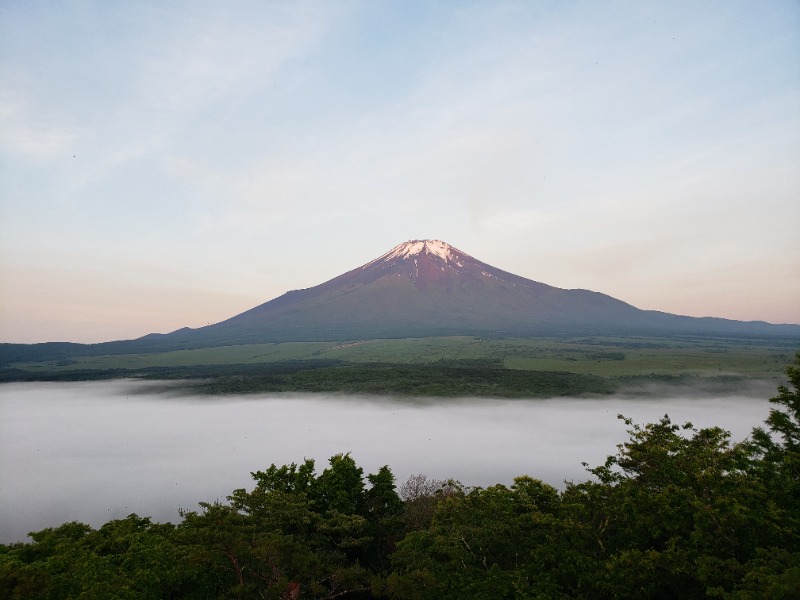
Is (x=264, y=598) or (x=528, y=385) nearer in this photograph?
(x=264, y=598)

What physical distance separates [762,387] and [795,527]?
→ 173 meters

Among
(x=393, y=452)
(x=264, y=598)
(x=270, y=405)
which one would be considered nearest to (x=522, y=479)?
(x=264, y=598)

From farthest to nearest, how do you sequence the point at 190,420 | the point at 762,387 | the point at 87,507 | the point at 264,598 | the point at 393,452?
1. the point at 762,387
2. the point at 190,420
3. the point at 393,452
4. the point at 87,507
5. the point at 264,598

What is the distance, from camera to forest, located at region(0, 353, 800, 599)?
1716 cm

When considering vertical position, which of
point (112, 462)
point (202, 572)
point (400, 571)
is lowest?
point (112, 462)

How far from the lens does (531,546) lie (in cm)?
2352

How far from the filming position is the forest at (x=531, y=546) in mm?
17156

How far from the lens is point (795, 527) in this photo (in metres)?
16.4

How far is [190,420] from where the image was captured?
14088 cm

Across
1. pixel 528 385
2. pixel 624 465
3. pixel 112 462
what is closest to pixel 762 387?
pixel 528 385

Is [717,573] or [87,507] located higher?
[717,573]

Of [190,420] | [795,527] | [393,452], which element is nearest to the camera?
[795,527]

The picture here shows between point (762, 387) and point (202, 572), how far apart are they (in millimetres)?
183930

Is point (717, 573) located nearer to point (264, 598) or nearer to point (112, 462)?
point (264, 598)
